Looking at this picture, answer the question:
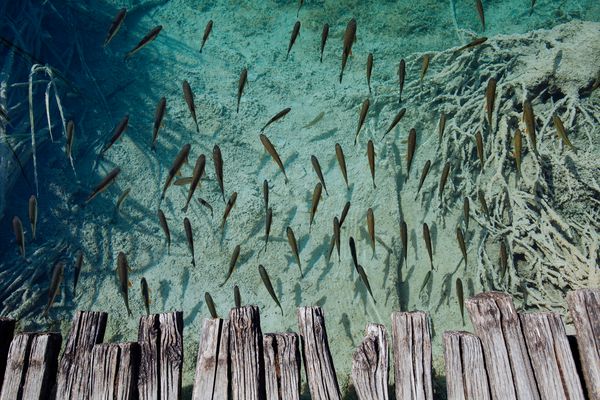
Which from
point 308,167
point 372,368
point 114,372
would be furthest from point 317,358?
point 308,167

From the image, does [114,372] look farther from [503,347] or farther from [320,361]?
[503,347]

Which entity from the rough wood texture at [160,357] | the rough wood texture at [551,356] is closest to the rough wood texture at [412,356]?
the rough wood texture at [551,356]

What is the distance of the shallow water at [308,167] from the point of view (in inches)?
206

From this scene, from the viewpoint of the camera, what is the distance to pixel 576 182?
5.41 m

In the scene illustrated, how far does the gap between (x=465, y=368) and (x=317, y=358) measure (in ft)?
2.99

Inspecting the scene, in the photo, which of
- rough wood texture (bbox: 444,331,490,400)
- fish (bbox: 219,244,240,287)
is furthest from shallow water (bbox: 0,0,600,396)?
rough wood texture (bbox: 444,331,490,400)

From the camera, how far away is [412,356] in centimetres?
297

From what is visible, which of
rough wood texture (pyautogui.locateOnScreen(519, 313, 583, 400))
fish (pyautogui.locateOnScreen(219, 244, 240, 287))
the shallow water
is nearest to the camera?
rough wood texture (pyautogui.locateOnScreen(519, 313, 583, 400))

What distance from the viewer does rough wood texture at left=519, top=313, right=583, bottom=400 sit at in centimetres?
282

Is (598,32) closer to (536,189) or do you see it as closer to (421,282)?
(536,189)

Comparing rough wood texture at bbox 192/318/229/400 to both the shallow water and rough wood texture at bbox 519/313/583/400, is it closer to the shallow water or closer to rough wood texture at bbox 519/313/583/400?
rough wood texture at bbox 519/313/583/400

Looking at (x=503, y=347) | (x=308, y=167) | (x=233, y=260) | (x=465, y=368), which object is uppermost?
(x=308, y=167)

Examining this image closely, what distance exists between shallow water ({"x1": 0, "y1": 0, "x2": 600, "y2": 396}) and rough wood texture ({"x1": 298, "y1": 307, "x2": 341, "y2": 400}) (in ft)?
5.84

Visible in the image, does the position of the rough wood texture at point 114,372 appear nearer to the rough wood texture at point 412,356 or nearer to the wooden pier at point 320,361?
the wooden pier at point 320,361
